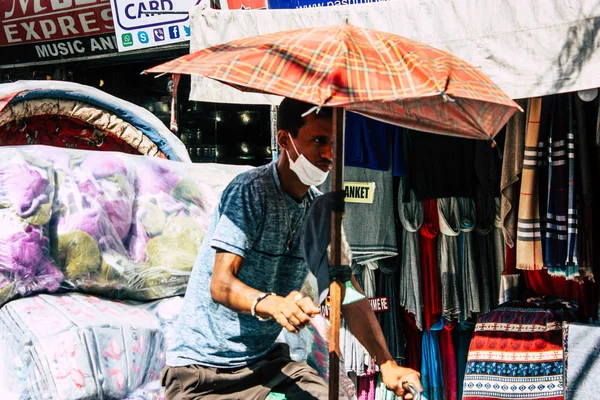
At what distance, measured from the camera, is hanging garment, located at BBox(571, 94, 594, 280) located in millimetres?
4477

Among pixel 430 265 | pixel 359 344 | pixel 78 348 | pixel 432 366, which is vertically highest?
pixel 430 265

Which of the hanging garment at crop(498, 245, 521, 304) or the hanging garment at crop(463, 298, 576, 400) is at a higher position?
the hanging garment at crop(498, 245, 521, 304)

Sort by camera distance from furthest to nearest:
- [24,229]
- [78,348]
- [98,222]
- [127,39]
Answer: [127,39]
[98,222]
[24,229]
[78,348]

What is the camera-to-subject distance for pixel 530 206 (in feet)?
15.3

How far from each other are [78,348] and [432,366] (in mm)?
2792

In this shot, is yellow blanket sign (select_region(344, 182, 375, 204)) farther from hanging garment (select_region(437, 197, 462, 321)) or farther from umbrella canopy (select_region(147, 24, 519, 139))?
umbrella canopy (select_region(147, 24, 519, 139))

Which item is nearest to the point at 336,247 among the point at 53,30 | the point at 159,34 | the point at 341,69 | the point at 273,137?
the point at 341,69

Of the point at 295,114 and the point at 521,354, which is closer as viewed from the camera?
the point at 295,114

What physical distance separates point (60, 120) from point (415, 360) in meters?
3.05

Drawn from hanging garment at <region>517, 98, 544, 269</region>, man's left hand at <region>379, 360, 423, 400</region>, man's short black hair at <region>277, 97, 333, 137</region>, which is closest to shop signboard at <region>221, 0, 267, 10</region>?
hanging garment at <region>517, 98, 544, 269</region>

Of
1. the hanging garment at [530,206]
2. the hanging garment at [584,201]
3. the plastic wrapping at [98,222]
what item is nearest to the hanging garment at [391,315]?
the hanging garment at [530,206]

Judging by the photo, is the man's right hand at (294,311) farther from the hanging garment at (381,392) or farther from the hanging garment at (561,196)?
the hanging garment at (381,392)

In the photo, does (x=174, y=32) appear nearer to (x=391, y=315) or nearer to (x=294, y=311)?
(x=391, y=315)

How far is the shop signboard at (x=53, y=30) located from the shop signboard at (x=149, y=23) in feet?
3.34
